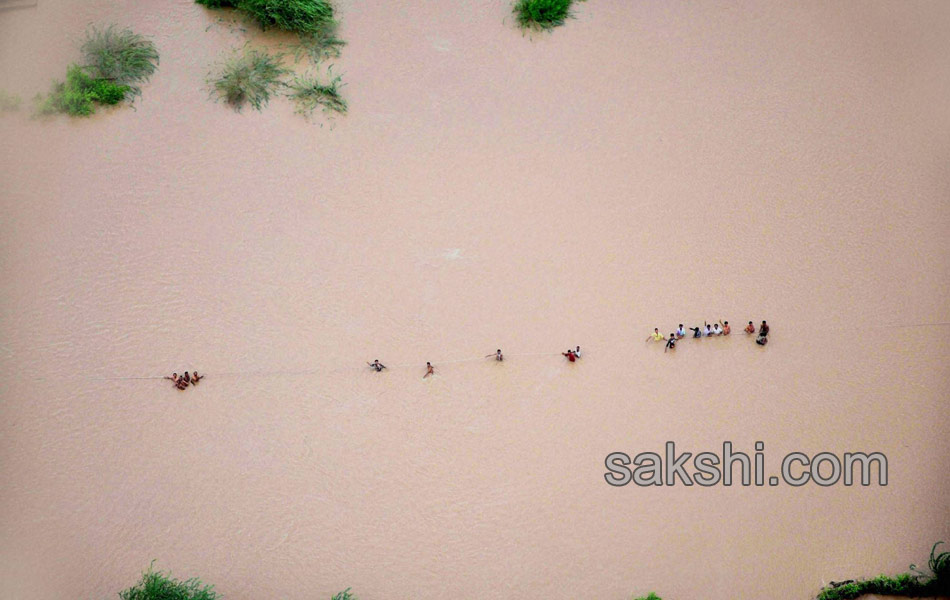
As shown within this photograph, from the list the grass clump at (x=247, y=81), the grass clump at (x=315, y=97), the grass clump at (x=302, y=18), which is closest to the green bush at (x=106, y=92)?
the grass clump at (x=247, y=81)

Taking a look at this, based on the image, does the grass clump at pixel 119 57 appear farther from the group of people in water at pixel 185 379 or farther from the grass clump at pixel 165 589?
the grass clump at pixel 165 589

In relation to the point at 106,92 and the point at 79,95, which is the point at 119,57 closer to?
the point at 106,92

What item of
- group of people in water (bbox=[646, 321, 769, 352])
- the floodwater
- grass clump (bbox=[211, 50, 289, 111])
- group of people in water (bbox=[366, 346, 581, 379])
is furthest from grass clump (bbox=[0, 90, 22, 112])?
group of people in water (bbox=[646, 321, 769, 352])

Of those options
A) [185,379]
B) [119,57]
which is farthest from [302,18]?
[185,379]

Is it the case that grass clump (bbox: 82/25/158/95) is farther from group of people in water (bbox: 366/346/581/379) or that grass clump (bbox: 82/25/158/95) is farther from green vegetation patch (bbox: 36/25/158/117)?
group of people in water (bbox: 366/346/581/379)

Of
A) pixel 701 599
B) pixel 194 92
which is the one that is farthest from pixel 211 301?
pixel 701 599

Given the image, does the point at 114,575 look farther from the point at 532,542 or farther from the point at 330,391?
the point at 532,542
